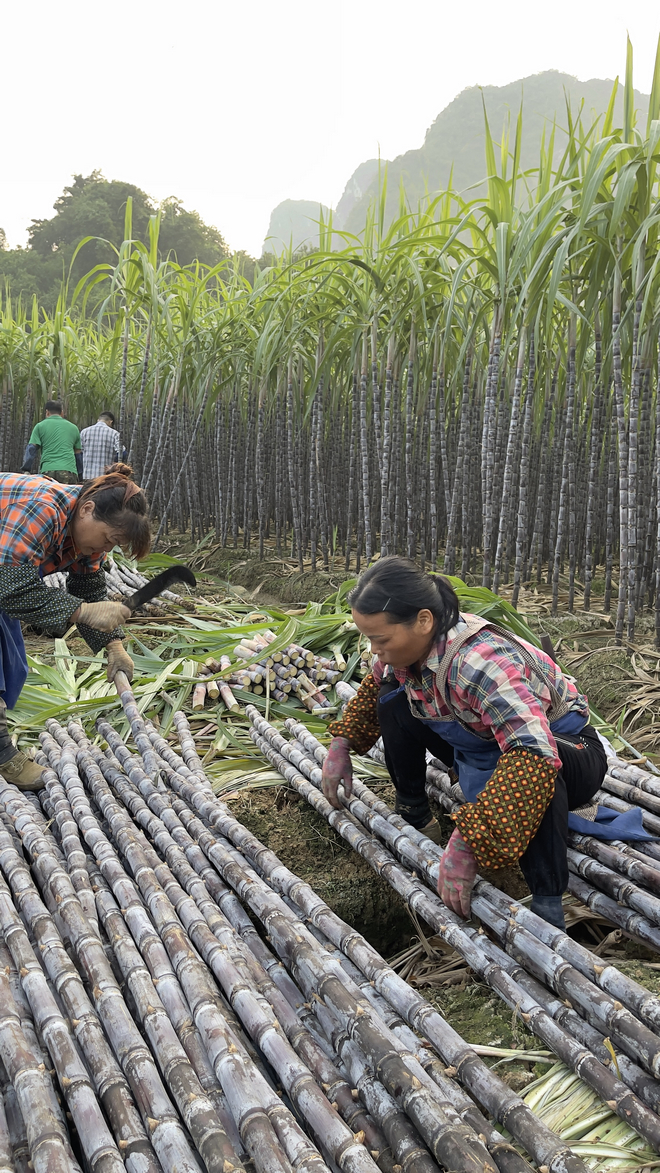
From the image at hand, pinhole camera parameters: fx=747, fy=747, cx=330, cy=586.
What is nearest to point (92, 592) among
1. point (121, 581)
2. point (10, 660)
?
point (10, 660)

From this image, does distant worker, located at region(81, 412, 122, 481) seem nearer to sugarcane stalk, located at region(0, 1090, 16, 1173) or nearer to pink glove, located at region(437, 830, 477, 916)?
pink glove, located at region(437, 830, 477, 916)

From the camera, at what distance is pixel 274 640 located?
9.16ft

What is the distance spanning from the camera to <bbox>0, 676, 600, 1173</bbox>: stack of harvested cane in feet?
3.08

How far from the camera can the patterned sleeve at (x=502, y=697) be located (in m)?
1.30

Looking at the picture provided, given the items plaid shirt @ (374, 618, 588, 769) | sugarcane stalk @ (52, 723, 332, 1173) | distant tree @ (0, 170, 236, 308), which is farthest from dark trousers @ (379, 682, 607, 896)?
distant tree @ (0, 170, 236, 308)

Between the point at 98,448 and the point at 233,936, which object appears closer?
the point at 233,936

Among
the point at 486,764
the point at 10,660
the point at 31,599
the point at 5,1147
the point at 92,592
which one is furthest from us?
the point at 92,592

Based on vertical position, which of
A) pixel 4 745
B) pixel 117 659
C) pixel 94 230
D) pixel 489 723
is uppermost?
pixel 94 230

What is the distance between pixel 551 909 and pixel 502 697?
1.35 ft

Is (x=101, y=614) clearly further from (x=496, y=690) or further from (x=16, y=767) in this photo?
(x=496, y=690)

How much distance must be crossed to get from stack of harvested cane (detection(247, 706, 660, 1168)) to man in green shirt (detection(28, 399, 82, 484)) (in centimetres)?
460

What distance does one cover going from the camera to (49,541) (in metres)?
1.93

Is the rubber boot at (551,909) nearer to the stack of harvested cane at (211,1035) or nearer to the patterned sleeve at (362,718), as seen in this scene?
the stack of harvested cane at (211,1035)

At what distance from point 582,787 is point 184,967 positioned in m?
0.82
